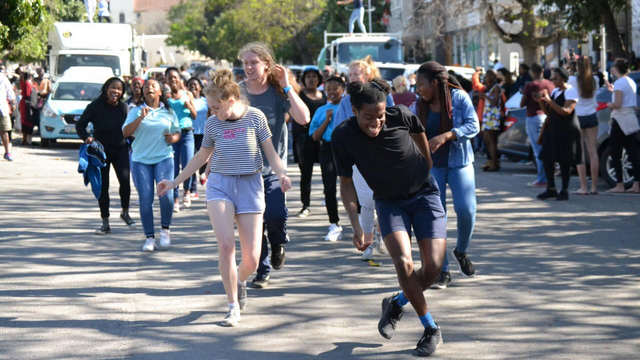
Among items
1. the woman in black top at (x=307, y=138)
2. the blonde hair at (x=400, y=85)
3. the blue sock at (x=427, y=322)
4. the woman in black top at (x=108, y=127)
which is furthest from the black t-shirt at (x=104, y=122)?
the blue sock at (x=427, y=322)

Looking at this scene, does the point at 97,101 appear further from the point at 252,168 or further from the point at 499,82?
the point at 499,82

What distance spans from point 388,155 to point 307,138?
612 centimetres

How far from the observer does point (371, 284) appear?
805 centimetres

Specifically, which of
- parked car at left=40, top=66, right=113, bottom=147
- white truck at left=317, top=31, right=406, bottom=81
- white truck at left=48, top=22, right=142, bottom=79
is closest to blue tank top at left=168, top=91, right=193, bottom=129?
parked car at left=40, top=66, right=113, bottom=147

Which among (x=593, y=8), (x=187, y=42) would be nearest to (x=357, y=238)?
(x=593, y=8)

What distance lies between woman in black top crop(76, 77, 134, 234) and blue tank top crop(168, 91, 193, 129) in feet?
3.65

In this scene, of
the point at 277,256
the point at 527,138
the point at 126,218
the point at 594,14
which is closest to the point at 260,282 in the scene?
the point at 277,256

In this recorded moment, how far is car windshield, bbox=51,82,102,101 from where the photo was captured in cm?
2481

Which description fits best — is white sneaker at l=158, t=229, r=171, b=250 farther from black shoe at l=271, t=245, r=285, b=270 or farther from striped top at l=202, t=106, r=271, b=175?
striped top at l=202, t=106, r=271, b=175

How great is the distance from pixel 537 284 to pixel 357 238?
2.19 metres

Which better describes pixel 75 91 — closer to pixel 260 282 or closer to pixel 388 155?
pixel 260 282

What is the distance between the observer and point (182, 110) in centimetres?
1234

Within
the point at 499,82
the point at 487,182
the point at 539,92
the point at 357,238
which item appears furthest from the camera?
the point at 499,82

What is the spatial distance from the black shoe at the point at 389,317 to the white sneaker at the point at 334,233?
13.5 ft
